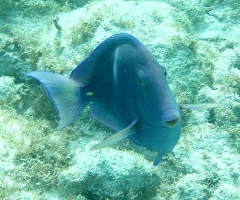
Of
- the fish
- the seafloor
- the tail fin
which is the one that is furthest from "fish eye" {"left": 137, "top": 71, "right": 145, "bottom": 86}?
the seafloor

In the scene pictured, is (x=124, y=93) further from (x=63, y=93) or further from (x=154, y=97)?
(x=63, y=93)

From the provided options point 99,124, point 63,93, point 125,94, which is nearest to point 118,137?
point 125,94

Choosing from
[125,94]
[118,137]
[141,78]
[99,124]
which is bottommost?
[99,124]

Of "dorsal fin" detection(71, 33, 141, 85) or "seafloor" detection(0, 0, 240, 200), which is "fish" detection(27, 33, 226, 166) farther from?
"seafloor" detection(0, 0, 240, 200)

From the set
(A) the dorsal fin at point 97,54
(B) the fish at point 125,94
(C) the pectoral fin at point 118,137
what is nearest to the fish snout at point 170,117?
(B) the fish at point 125,94

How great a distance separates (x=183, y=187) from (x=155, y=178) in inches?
11.2

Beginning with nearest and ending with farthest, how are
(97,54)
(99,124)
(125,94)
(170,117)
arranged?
(170,117) → (125,94) → (97,54) → (99,124)

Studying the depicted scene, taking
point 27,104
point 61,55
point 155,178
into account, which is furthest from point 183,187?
point 27,104

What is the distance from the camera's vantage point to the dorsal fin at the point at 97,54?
1.54 metres

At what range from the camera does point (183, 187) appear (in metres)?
2.62

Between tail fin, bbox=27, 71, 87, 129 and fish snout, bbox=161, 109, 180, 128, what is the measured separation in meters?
0.61

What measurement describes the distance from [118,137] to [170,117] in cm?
30

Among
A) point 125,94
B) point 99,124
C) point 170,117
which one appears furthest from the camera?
point 99,124

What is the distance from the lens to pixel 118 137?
4.64ft
